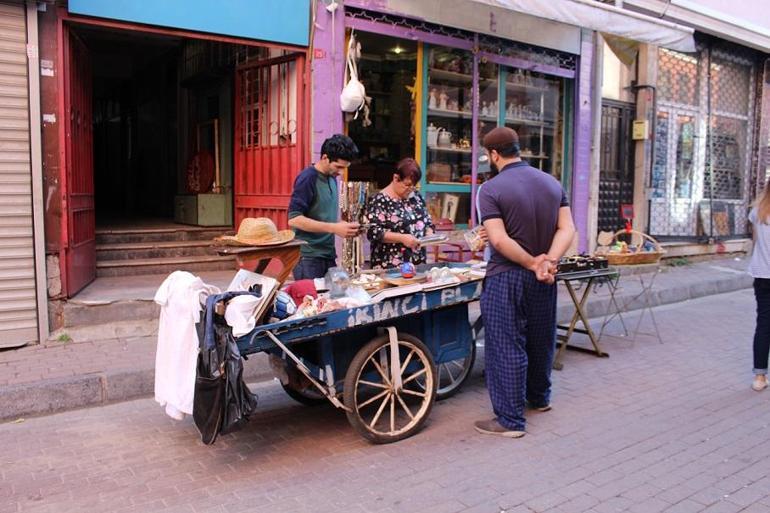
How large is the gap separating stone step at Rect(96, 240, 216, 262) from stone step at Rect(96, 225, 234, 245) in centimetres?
12

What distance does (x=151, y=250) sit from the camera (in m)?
8.11

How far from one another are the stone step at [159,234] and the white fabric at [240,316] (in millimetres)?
5381

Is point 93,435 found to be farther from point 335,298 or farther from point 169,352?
point 335,298

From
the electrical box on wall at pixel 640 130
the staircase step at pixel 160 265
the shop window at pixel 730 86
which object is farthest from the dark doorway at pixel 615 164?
the staircase step at pixel 160 265

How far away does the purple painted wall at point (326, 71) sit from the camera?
7324 millimetres

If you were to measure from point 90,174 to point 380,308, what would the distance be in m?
4.48

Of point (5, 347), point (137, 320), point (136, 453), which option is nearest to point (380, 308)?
point (136, 453)

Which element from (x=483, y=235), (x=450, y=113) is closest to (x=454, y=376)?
(x=483, y=235)

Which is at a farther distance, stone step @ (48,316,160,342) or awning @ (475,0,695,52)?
awning @ (475,0,695,52)

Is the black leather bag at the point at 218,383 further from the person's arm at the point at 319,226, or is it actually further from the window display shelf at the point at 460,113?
the window display shelf at the point at 460,113

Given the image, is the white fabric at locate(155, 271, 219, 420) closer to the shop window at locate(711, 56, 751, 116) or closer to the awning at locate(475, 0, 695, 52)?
the awning at locate(475, 0, 695, 52)

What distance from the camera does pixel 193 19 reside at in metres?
6.50

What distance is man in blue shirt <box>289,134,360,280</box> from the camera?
4555 mm

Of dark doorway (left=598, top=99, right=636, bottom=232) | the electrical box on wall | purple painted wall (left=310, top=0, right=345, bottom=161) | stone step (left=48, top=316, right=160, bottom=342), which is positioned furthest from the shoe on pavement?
the electrical box on wall
